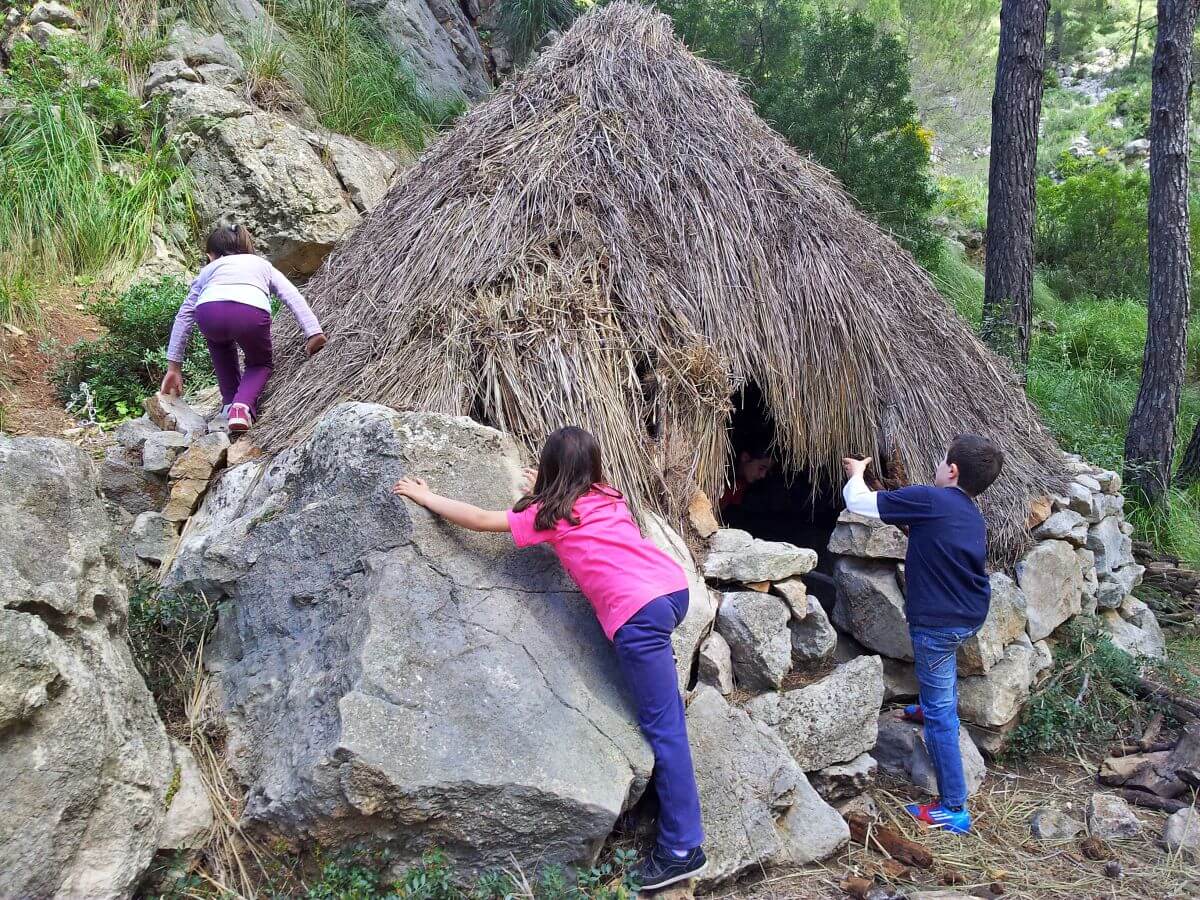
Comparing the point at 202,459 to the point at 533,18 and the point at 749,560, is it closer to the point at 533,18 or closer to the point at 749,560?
the point at 749,560

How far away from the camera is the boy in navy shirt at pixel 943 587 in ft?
11.5

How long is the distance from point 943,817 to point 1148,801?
3.69 ft

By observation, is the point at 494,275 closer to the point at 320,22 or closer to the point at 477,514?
the point at 477,514

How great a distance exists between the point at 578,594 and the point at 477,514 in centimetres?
49

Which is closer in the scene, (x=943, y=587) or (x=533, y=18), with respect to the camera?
(x=943, y=587)

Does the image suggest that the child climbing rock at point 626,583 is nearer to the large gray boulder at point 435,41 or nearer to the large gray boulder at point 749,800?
the large gray boulder at point 749,800

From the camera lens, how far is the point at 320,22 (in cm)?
941

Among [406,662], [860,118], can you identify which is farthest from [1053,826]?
[860,118]

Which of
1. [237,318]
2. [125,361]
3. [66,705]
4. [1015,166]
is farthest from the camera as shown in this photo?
[1015,166]

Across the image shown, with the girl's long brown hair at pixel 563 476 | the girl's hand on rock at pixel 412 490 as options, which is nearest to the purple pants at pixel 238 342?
the girl's hand on rock at pixel 412 490

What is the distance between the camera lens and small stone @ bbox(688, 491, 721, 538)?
370cm

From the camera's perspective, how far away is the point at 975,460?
3604 millimetres

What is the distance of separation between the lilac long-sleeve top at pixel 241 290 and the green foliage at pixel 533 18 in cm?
825

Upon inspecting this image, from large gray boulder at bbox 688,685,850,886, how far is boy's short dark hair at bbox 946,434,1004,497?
1.44 m
